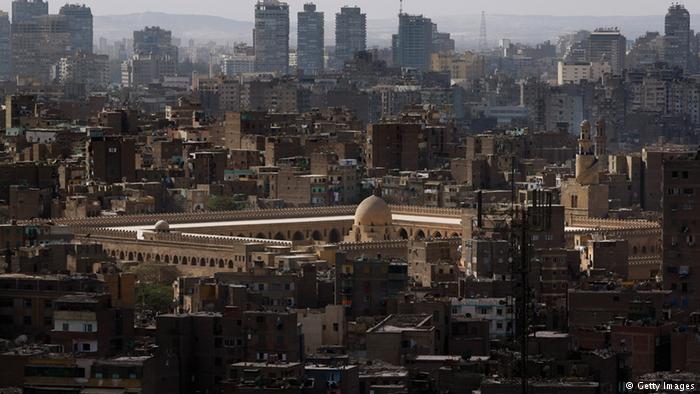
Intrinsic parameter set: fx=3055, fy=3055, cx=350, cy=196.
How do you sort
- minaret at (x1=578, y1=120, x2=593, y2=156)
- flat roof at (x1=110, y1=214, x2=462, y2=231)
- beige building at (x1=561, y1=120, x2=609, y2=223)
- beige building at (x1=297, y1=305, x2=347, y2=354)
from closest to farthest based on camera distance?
beige building at (x1=297, y1=305, x2=347, y2=354) → flat roof at (x1=110, y1=214, x2=462, y2=231) → beige building at (x1=561, y1=120, x2=609, y2=223) → minaret at (x1=578, y1=120, x2=593, y2=156)

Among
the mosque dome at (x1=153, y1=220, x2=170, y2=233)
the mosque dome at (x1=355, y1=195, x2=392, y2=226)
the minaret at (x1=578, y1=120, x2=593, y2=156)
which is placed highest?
the minaret at (x1=578, y1=120, x2=593, y2=156)

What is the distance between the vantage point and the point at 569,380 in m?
39.6

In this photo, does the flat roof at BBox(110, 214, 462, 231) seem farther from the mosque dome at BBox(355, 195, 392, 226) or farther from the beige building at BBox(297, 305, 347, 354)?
the beige building at BBox(297, 305, 347, 354)

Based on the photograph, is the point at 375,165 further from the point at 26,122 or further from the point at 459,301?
the point at 459,301

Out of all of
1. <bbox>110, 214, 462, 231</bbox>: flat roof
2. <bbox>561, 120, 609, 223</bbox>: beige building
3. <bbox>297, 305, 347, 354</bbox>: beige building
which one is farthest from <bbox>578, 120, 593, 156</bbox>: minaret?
<bbox>297, 305, 347, 354</bbox>: beige building

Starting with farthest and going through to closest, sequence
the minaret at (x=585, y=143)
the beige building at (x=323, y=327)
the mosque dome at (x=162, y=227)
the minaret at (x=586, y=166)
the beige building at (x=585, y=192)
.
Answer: the minaret at (x=585, y=143) < the minaret at (x=586, y=166) < the beige building at (x=585, y=192) < the mosque dome at (x=162, y=227) < the beige building at (x=323, y=327)

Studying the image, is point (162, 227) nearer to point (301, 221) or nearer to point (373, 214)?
point (373, 214)

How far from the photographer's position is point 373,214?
3019 inches

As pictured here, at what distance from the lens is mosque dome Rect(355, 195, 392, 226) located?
76.4 m

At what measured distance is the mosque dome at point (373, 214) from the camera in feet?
251

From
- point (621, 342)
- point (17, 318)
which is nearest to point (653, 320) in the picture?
point (621, 342)

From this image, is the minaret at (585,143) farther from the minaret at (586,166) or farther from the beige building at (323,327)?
the beige building at (323,327)

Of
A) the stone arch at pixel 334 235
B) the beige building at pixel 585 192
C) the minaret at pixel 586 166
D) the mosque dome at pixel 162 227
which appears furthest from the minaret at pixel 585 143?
the mosque dome at pixel 162 227

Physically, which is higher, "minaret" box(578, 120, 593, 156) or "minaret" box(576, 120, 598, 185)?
"minaret" box(578, 120, 593, 156)
